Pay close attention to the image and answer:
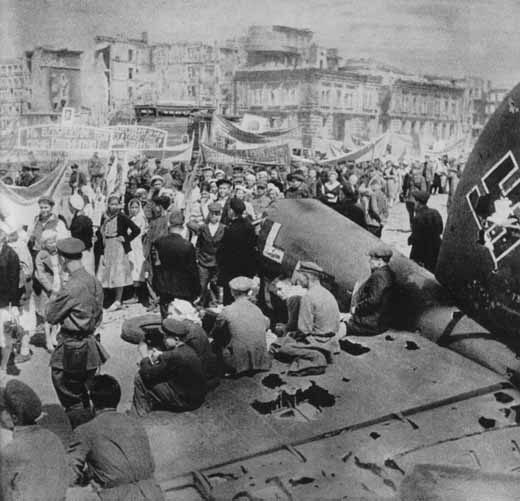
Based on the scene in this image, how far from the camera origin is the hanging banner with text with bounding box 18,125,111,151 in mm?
5461

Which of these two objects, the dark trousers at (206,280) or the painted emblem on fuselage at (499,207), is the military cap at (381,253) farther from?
the dark trousers at (206,280)

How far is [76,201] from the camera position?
7.58 metres

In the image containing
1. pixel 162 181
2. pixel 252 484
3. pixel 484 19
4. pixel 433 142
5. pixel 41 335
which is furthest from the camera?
pixel 162 181

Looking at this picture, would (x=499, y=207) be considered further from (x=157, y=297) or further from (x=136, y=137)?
(x=157, y=297)

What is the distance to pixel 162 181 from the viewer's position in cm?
948

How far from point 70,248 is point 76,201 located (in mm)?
2722

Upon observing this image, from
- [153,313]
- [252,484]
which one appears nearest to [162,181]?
[153,313]

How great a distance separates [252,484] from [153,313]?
11.6ft

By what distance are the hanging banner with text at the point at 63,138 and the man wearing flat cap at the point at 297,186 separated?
342cm

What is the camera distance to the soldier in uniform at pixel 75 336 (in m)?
4.90

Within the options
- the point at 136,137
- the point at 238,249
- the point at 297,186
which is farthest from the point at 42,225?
the point at 297,186

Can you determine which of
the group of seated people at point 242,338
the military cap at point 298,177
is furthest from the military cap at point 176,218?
the military cap at point 298,177

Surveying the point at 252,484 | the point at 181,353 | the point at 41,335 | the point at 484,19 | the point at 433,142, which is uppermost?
the point at 484,19

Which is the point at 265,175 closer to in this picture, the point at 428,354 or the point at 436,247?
the point at 436,247
